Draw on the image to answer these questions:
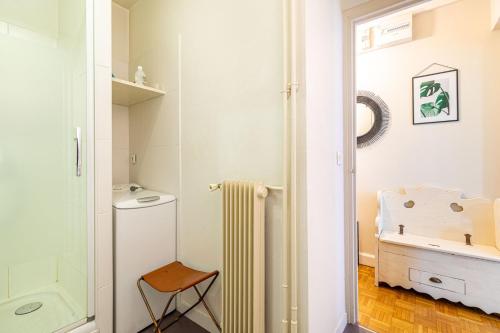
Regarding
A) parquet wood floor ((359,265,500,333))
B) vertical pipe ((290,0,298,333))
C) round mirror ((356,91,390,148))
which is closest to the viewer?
vertical pipe ((290,0,298,333))

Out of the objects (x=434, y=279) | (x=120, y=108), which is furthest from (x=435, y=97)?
(x=120, y=108)

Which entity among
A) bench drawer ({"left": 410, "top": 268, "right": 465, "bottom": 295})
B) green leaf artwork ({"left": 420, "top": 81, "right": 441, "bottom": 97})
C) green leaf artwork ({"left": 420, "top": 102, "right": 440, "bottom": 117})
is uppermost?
green leaf artwork ({"left": 420, "top": 81, "right": 441, "bottom": 97})

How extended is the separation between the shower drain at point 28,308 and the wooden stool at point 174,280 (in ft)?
2.20

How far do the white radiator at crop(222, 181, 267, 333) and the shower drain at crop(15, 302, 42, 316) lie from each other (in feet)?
4.01

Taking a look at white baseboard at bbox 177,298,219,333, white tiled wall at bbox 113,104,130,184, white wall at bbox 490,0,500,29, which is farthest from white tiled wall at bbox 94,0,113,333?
white wall at bbox 490,0,500,29

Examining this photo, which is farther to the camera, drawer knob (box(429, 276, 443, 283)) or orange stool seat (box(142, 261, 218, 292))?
drawer knob (box(429, 276, 443, 283))

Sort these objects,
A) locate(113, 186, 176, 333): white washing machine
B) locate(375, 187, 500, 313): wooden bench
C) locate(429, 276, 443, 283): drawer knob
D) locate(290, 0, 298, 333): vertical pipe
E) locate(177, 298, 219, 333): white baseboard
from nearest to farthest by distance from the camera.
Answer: locate(290, 0, 298, 333): vertical pipe, locate(113, 186, 176, 333): white washing machine, locate(177, 298, 219, 333): white baseboard, locate(375, 187, 500, 313): wooden bench, locate(429, 276, 443, 283): drawer knob

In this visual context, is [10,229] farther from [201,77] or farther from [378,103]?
[378,103]

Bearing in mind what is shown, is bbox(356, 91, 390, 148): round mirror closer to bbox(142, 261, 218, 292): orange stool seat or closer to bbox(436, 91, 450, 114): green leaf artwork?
bbox(436, 91, 450, 114): green leaf artwork

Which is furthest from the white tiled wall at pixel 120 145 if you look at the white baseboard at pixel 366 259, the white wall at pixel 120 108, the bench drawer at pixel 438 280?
the bench drawer at pixel 438 280

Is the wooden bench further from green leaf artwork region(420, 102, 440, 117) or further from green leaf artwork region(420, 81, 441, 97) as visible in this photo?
green leaf artwork region(420, 81, 441, 97)

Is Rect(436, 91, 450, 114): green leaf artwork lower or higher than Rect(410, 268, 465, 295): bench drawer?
higher

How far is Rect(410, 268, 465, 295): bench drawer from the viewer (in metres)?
1.82

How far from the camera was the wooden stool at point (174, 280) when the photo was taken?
1.31 metres
